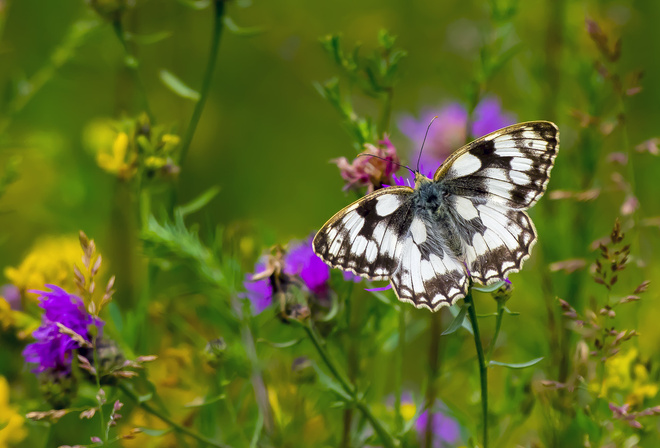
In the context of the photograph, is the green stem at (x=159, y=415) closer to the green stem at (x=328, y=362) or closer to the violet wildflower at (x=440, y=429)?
the green stem at (x=328, y=362)

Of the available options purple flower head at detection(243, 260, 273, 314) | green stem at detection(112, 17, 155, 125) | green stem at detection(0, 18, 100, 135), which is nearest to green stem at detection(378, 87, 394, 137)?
purple flower head at detection(243, 260, 273, 314)

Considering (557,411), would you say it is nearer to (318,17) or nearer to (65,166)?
(65,166)

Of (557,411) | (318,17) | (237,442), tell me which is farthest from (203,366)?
(318,17)

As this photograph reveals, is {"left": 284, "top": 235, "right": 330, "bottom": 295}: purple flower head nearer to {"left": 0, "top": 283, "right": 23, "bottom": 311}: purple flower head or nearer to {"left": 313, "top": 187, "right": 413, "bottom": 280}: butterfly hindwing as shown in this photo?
{"left": 313, "top": 187, "right": 413, "bottom": 280}: butterfly hindwing

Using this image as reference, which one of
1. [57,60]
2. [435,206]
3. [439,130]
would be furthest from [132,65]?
[439,130]

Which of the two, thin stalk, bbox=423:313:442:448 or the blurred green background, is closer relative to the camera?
thin stalk, bbox=423:313:442:448
